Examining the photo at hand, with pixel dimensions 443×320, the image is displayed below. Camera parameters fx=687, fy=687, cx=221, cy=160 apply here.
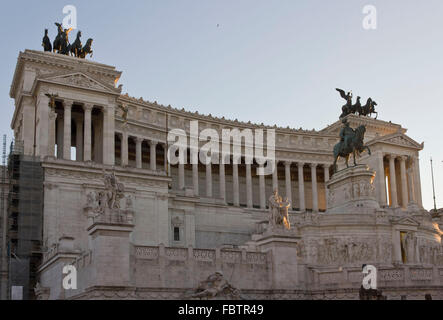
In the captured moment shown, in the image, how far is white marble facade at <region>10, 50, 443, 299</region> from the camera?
36188 millimetres

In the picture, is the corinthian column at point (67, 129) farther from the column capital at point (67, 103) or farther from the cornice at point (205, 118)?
the cornice at point (205, 118)

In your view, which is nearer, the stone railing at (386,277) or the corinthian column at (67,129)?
the stone railing at (386,277)

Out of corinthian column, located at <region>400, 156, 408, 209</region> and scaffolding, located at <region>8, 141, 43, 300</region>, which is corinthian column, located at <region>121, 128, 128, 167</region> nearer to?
scaffolding, located at <region>8, 141, 43, 300</region>

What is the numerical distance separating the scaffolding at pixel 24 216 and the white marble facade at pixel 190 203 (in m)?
0.81

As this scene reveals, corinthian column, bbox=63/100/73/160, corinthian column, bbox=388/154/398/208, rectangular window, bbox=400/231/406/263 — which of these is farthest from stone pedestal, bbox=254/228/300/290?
corinthian column, bbox=388/154/398/208

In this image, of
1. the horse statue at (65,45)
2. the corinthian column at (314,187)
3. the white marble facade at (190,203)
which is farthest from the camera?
the corinthian column at (314,187)

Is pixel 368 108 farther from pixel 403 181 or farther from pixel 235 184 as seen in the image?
pixel 235 184

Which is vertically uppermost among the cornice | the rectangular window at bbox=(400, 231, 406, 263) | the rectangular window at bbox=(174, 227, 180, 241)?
the cornice

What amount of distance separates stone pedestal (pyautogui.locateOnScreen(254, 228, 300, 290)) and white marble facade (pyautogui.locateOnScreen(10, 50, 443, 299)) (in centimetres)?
17

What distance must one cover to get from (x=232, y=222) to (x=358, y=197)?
1264 cm

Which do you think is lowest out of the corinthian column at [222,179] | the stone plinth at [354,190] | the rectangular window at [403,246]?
the rectangular window at [403,246]

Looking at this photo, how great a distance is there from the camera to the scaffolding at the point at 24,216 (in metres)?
48.4

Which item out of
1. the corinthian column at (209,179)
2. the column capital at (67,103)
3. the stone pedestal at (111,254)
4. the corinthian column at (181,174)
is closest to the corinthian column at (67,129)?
the column capital at (67,103)

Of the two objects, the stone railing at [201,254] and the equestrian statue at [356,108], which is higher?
the equestrian statue at [356,108]
